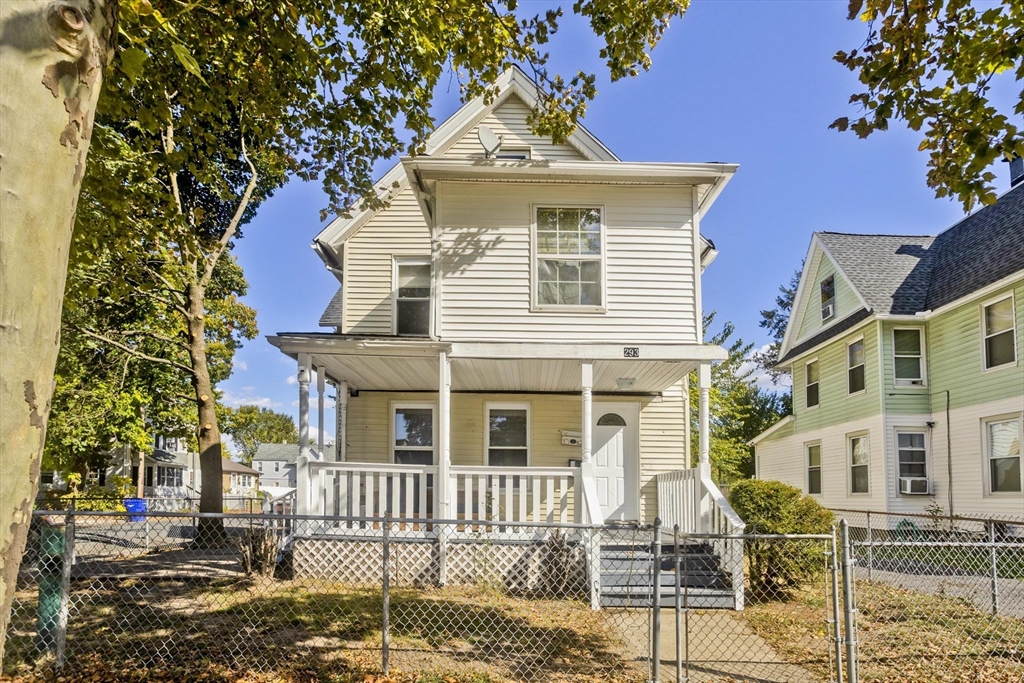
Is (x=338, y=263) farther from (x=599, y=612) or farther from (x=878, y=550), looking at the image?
(x=878, y=550)

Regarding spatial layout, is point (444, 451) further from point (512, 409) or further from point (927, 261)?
point (927, 261)

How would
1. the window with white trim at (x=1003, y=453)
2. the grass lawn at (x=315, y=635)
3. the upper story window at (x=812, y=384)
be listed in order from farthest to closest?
the upper story window at (x=812, y=384) → the window with white trim at (x=1003, y=453) → the grass lawn at (x=315, y=635)

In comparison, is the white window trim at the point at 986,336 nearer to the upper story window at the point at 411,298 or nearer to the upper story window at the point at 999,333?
the upper story window at the point at 999,333

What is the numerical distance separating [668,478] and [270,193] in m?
13.1

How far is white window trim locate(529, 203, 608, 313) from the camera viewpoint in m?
10.3

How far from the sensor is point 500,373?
1120 centimetres

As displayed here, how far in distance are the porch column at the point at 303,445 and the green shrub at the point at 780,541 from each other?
5.99 meters

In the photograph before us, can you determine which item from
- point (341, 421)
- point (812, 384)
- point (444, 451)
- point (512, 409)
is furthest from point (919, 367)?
point (341, 421)

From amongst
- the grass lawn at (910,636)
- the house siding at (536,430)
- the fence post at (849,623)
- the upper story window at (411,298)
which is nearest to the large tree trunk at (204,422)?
the house siding at (536,430)

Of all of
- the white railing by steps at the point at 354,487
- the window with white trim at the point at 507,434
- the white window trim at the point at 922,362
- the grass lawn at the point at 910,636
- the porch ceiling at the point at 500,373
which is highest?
the white window trim at the point at 922,362

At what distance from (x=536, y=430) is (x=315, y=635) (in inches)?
253

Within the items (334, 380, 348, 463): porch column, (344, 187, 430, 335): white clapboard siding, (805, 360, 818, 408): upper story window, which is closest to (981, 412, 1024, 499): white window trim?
(805, 360, 818, 408): upper story window

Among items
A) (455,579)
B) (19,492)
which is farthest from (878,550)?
(19,492)

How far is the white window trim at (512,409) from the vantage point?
12.7 m
